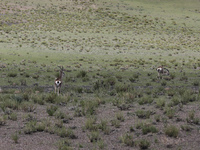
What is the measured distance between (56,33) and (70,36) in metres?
3.31

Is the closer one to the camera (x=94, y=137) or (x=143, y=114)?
(x=94, y=137)

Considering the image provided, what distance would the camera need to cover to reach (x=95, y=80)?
20.6 metres

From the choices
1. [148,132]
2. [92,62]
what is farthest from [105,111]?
[92,62]

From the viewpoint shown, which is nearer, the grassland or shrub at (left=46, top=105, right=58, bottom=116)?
the grassland

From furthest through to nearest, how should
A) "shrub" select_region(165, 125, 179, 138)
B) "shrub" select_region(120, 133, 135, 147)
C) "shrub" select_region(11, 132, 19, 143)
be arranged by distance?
"shrub" select_region(165, 125, 179, 138), "shrub" select_region(11, 132, 19, 143), "shrub" select_region(120, 133, 135, 147)

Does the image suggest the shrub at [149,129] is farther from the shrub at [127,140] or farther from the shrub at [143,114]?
the shrub at [143,114]

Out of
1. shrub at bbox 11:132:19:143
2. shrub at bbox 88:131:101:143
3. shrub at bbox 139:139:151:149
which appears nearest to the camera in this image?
shrub at bbox 139:139:151:149

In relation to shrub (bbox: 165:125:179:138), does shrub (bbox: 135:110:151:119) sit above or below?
below

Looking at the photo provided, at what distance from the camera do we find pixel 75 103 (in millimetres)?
13469

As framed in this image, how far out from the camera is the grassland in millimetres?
9430

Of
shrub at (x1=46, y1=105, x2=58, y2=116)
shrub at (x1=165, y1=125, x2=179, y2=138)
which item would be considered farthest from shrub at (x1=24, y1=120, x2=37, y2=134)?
shrub at (x1=165, y1=125, x2=179, y2=138)

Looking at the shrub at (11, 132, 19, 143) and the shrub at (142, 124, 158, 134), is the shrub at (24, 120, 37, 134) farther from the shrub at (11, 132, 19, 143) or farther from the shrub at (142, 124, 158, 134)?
the shrub at (142, 124, 158, 134)

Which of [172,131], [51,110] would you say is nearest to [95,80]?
[51,110]

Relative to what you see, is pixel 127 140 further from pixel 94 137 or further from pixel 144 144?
pixel 94 137
